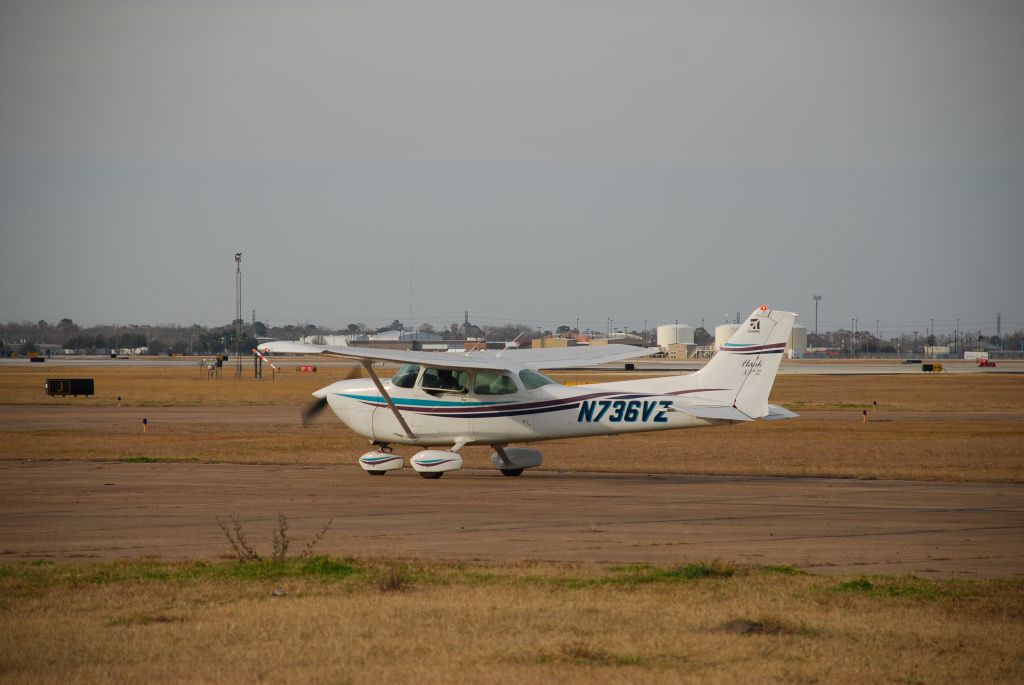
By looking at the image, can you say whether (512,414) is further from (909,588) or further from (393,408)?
(909,588)

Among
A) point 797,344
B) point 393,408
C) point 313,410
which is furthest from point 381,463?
point 797,344

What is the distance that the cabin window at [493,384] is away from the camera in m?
21.6

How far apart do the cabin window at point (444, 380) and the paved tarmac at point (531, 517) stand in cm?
172

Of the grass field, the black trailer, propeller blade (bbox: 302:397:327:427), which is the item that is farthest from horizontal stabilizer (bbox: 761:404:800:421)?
the black trailer

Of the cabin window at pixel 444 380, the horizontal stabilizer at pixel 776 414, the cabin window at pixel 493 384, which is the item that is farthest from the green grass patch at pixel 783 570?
the cabin window at pixel 444 380

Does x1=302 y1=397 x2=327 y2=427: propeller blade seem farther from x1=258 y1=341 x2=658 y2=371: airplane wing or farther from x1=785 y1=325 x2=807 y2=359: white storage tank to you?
x1=785 y1=325 x2=807 y2=359: white storage tank

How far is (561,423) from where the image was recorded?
21.4 meters

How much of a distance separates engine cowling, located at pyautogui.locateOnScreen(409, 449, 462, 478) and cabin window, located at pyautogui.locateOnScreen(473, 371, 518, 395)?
4.62ft

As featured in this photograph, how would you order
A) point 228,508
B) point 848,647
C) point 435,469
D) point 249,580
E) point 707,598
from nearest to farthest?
point 848,647 → point 707,598 → point 249,580 → point 228,508 → point 435,469

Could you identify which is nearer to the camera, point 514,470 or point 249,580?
point 249,580

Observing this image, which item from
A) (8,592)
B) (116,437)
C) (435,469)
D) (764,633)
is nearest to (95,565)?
(8,592)

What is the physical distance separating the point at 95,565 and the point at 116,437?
2020cm

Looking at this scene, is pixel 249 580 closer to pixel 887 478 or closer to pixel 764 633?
pixel 764 633

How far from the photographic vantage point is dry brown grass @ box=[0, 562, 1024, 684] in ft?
25.1
